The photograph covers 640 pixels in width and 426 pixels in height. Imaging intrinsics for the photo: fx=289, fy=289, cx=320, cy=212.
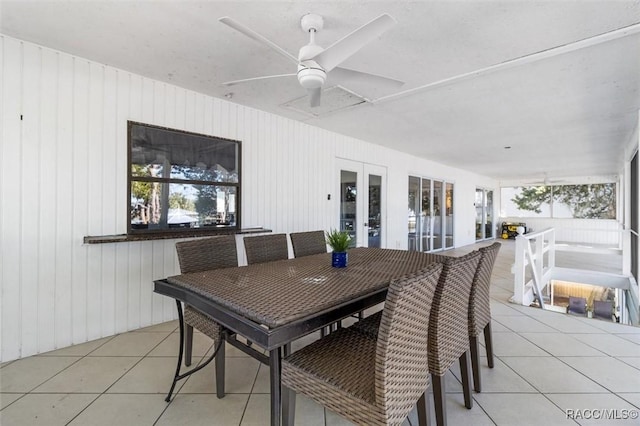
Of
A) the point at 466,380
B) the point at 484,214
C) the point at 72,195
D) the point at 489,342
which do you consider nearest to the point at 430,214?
the point at 484,214

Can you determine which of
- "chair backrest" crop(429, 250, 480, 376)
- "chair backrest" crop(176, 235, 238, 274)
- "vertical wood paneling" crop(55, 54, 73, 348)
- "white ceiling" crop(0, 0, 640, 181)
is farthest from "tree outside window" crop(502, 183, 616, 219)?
"vertical wood paneling" crop(55, 54, 73, 348)

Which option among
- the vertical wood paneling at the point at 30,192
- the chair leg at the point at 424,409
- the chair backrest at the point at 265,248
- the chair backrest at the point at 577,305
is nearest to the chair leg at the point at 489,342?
the chair leg at the point at 424,409

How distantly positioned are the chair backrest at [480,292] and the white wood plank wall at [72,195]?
2900 mm

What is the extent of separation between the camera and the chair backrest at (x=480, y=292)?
1903 millimetres

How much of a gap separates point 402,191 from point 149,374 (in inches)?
223

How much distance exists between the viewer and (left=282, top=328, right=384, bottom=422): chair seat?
3.87 ft

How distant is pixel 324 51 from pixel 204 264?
170 centimetres

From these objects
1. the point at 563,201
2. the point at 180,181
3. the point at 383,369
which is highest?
the point at 563,201

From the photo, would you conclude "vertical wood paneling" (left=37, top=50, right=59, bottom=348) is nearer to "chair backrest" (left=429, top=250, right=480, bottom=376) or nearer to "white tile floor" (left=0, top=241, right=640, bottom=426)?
"white tile floor" (left=0, top=241, right=640, bottom=426)

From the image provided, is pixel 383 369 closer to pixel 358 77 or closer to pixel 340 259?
pixel 340 259

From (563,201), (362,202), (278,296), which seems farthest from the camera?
(563,201)

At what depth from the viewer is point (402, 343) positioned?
1.19 meters

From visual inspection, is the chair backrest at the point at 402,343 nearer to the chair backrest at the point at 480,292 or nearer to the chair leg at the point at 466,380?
the chair leg at the point at 466,380

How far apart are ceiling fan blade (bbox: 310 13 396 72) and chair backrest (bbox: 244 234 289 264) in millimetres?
1538
